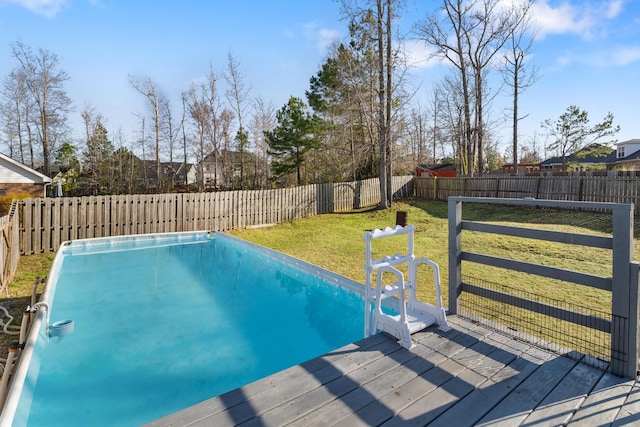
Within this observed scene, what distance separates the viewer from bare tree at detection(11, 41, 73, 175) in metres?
22.7

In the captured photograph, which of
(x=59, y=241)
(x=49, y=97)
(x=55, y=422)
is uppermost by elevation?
(x=49, y=97)

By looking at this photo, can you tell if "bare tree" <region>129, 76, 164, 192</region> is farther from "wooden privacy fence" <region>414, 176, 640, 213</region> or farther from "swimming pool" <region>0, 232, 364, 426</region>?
"swimming pool" <region>0, 232, 364, 426</region>

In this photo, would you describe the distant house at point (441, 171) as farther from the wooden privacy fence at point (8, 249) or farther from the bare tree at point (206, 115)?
the wooden privacy fence at point (8, 249)

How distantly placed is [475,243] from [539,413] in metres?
7.33

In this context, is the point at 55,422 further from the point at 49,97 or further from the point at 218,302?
the point at 49,97

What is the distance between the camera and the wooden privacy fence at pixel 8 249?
5407mm

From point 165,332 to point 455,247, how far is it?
12.7 ft

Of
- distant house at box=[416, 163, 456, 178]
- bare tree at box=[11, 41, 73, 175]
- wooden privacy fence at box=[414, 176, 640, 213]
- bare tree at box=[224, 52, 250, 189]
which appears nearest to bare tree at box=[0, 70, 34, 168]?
bare tree at box=[11, 41, 73, 175]

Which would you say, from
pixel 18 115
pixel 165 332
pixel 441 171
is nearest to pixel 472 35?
pixel 441 171

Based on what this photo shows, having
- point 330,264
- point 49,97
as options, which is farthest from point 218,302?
point 49,97

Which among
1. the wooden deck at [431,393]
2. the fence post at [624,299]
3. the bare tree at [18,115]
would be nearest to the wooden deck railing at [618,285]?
the fence post at [624,299]

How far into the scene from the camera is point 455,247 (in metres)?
3.29

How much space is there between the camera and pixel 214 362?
4023 millimetres

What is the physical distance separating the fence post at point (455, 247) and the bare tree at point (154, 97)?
24219 millimetres
